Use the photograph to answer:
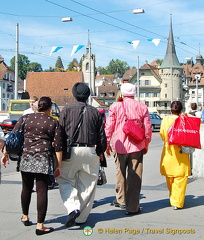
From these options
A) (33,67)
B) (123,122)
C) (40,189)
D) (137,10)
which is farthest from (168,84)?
(40,189)

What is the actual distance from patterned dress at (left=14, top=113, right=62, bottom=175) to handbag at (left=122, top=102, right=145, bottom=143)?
1116 millimetres

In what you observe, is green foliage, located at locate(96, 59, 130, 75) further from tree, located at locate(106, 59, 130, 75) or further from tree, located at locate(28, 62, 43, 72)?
tree, located at locate(28, 62, 43, 72)

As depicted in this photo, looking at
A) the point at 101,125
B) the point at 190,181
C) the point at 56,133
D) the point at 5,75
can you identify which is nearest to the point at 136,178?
the point at 101,125

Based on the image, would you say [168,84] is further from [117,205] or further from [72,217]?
[72,217]

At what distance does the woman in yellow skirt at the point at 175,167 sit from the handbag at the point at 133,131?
734mm

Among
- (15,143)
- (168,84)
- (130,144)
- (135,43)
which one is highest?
(168,84)

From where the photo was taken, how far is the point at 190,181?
28.7 feet

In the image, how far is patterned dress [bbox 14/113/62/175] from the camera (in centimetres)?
503

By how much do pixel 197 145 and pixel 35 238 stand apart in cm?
273

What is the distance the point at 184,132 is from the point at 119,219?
1561mm

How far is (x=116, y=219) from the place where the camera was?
18.9 feet

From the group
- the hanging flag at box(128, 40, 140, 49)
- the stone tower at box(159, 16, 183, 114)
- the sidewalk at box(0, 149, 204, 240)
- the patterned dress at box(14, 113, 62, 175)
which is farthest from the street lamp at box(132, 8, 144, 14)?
the stone tower at box(159, 16, 183, 114)

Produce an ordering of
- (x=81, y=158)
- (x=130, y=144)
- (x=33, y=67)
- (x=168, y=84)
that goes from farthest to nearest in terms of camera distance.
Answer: (x=33, y=67)
(x=168, y=84)
(x=130, y=144)
(x=81, y=158)

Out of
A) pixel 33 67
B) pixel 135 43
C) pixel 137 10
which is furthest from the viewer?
pixel 33 67
